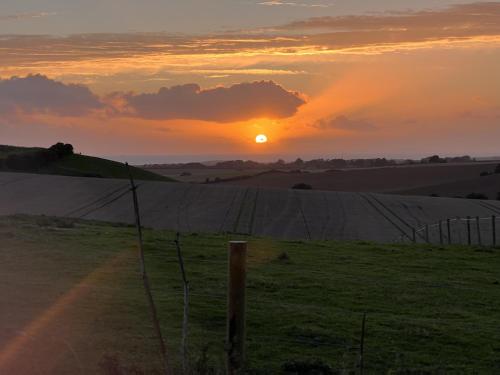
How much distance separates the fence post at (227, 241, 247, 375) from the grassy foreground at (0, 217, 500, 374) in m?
1.38

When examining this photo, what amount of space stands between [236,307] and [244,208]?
1949 inches

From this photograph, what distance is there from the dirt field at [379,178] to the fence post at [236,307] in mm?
79046

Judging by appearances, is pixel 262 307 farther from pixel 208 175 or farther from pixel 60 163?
pixel 208 175

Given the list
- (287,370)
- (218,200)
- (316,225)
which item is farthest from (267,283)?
(218,200)

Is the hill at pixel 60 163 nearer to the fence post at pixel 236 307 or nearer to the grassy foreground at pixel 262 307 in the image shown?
the grassy foreground at pixel 262 307

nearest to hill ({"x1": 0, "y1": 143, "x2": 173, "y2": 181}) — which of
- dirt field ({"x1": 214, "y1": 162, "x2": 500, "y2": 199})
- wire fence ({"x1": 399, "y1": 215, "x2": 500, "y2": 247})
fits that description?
dirt field ({"x1": 214, "y1": 162, "x2": 500, "y2": 199})

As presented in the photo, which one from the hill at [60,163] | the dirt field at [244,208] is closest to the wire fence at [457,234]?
the dirt field at [244,208]

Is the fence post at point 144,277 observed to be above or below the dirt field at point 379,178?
below

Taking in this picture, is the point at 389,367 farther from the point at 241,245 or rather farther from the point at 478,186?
the point at 478,186

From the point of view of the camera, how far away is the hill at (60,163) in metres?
98.1

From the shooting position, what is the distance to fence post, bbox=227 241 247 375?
9133 millimetres

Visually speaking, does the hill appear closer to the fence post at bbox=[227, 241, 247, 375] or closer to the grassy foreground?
the grassy foreground

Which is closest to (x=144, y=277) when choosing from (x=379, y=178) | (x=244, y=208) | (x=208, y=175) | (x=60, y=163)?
(x=244, y=208)

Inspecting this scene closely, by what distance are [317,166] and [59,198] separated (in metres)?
95.7
